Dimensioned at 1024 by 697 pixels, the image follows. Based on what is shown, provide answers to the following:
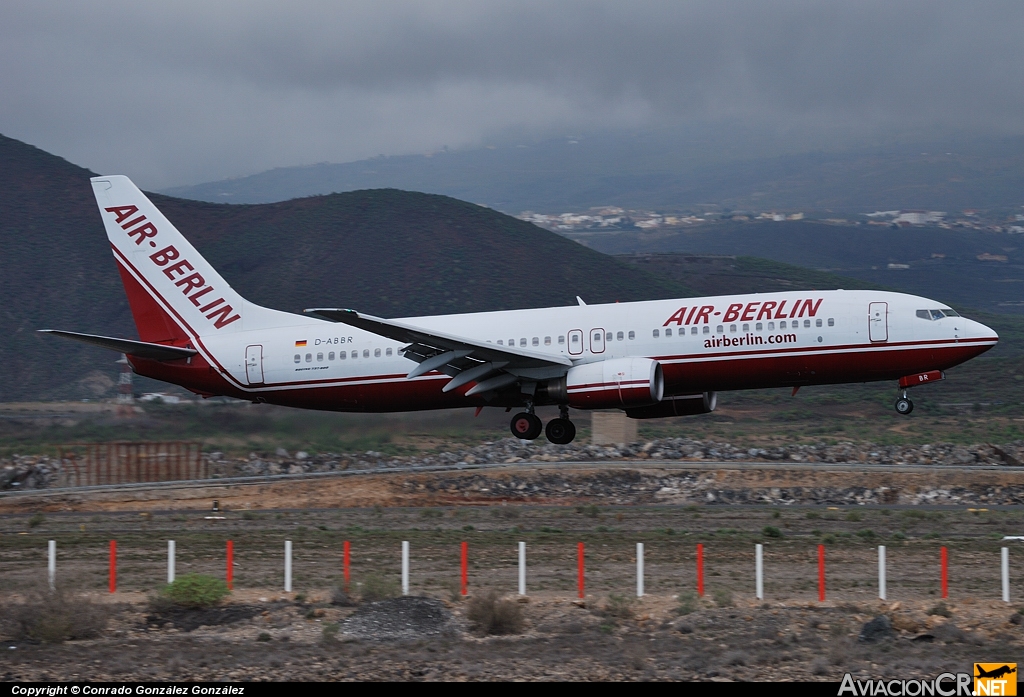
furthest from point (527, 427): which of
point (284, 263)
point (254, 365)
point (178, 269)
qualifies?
point (284, 263)

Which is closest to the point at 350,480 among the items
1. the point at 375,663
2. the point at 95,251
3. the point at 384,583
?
the point at 384,583

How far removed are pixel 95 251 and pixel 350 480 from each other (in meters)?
76.1

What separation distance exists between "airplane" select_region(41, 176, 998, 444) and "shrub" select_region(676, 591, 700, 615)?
31.9ft

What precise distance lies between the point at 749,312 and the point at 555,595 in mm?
11836

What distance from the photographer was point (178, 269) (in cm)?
3738

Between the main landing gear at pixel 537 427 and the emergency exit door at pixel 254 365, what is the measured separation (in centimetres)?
769

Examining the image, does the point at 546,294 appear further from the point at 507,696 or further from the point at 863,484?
the point at 507,696

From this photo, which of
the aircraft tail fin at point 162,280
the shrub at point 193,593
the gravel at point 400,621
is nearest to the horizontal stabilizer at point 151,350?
the aircraft tail fin at point 162,280

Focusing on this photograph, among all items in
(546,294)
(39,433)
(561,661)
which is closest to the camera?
(561,661)

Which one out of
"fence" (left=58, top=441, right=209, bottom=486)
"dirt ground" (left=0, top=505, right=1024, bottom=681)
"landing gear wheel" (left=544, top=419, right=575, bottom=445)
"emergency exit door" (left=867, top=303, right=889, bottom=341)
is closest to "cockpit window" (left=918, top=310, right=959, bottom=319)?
"emergency exit door" (left=867, top=303, right=889, bottom=341)

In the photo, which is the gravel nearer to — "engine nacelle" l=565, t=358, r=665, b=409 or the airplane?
the airplane

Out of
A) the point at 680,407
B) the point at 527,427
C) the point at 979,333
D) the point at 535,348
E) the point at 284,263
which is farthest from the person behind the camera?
the point at 284,263

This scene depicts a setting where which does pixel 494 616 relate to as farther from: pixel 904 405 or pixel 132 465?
pixel 132 465

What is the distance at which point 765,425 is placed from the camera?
67.6 metres
